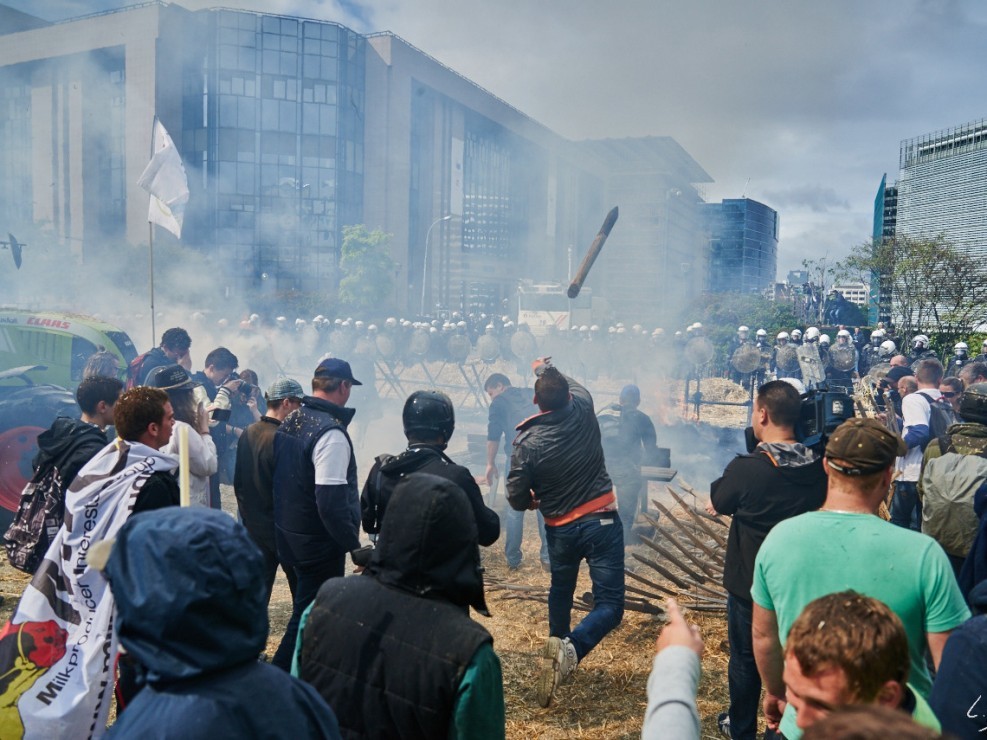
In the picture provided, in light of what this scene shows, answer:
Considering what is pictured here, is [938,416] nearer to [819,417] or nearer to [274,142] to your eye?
[819,417]

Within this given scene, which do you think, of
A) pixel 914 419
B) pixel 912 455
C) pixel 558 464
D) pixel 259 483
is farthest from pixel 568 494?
pixel 914 419

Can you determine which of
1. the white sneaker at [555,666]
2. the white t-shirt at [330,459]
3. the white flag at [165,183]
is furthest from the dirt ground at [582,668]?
the white flag at [165,183]

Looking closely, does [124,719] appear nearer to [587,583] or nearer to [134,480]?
[134,480]

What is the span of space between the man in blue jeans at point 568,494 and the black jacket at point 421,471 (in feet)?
3.28

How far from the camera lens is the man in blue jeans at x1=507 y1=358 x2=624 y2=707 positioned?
429cm

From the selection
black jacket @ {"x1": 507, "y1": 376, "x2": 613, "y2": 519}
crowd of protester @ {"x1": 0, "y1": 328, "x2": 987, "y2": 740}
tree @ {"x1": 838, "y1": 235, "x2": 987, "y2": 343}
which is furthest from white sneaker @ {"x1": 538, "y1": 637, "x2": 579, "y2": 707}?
tree @ {"x1": 838, "y1": 235, "x2": 987, "y2": 343}

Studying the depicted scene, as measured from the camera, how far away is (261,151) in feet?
175

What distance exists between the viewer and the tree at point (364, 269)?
4541cm

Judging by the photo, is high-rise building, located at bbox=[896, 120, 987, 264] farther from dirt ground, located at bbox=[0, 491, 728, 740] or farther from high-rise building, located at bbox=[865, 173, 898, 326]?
dirt ground, located at bbox=[0, 491, 728, 740]

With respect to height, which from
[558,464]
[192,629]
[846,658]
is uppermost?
[192,629]

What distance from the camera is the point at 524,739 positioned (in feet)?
12.4

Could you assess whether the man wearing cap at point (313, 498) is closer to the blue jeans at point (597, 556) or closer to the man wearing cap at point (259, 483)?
the man wearing cap at point (259, 483)

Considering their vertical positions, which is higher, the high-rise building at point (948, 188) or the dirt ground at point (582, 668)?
the high-rise building at point (948, 188)

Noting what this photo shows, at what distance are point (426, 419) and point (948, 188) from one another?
45413 millimetres
